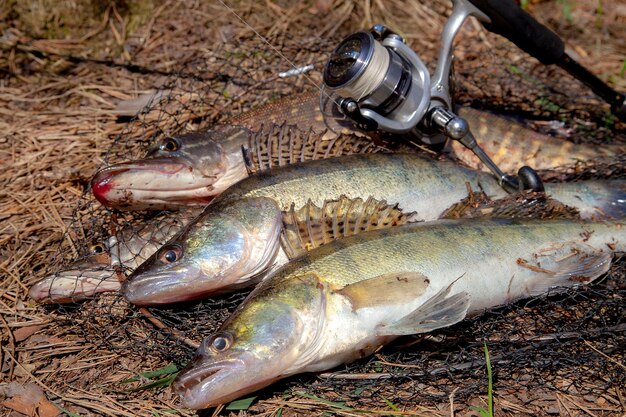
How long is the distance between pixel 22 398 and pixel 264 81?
2816 mm

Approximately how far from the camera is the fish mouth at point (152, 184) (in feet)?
12.2

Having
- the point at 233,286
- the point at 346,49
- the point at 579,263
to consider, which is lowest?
the point at 233,286

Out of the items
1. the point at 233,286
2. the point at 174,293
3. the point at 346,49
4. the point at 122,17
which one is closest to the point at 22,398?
the point at 174,293

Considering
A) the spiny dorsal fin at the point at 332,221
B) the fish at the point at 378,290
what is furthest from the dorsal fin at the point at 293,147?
the fish at the point at 378,290

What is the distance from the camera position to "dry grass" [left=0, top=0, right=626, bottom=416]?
3205mm

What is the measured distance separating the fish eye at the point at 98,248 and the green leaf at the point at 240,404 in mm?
1220

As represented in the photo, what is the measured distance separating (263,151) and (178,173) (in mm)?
543

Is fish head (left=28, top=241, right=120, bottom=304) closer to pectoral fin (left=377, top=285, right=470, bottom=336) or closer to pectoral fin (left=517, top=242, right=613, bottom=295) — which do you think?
pectoral fin (left=377, top=285, right=470, bottom=336)

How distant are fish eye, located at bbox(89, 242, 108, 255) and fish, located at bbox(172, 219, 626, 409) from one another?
1139 mm

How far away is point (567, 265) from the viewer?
11.0 feet

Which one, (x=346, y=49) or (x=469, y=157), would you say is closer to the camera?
(x=346, y=49)

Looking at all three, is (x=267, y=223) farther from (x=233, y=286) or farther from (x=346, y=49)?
(x=346, y=49)

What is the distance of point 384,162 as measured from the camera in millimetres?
3684

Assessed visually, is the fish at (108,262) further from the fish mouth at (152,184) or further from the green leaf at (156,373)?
the green leaf at (156,373)
